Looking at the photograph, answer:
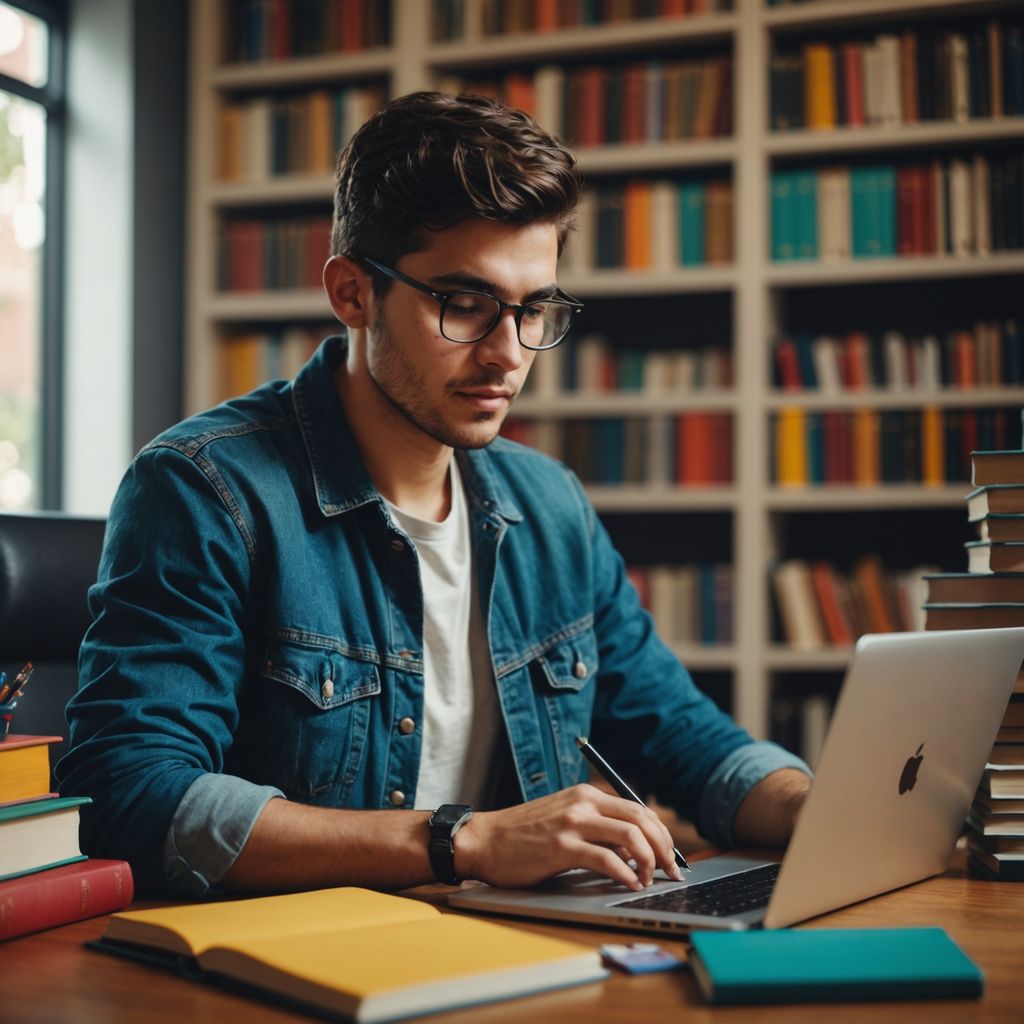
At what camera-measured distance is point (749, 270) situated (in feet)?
10.1

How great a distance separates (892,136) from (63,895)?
2.66 metres

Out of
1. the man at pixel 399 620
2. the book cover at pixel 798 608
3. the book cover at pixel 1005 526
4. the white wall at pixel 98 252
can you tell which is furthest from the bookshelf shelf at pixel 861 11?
the book cover at pixel 1005 526

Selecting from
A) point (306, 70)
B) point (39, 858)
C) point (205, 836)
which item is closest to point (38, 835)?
point (39, 858)

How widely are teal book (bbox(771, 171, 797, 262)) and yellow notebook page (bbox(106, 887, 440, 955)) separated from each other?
7.98 ft

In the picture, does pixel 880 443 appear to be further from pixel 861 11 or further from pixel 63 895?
pixel 63 895

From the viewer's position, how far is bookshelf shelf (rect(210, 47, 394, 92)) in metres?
3.37

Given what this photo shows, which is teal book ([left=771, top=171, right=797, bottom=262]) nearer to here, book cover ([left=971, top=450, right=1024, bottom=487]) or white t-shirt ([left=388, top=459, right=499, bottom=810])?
white t-shirt ([left=388, top=459, right=499, bottom=810])

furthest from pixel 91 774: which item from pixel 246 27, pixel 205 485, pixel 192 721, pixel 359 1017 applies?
pixel 246 27

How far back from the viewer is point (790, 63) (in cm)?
307

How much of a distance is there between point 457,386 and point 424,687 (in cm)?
34

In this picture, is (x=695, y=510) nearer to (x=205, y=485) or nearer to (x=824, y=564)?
(x=824, y=564)

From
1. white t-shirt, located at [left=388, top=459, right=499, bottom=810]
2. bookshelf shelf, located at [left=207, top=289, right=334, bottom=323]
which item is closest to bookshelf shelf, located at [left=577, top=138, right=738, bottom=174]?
bookshelf shelf, located at [left=207, top=289, right=334, bottom=323]

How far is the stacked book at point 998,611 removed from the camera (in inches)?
45.3

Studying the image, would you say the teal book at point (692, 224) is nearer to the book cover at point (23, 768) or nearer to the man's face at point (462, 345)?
the man's face at point (462, 345)
